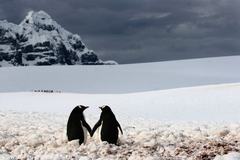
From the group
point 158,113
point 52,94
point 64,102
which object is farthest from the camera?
point 52,94

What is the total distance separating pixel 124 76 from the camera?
188 feet

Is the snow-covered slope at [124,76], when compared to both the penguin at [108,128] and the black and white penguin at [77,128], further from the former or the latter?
the penguin at [108,128]

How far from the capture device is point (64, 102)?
107 feet

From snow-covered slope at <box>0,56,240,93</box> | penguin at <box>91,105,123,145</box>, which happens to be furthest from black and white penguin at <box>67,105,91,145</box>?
snow-covered slope at <box>0,56,240,93</box>

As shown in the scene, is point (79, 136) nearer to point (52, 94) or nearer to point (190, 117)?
point (190, 117)

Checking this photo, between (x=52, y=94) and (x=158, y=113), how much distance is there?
13.7 meters

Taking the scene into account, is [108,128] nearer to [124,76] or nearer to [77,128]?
[77,128]

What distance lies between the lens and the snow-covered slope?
50.4m

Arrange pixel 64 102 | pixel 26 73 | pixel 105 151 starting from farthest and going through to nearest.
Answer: pixel 26 73, pixel 64 102, pixel 105 151

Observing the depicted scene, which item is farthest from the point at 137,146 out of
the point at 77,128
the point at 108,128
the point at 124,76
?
the point at 124,76

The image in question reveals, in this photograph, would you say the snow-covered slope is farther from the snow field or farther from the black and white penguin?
the black and white penguin

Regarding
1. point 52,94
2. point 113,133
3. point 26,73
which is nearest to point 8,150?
point 113,133

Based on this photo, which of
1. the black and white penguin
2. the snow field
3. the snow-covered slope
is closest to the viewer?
the snow field

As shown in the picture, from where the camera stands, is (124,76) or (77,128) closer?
(77,128)
